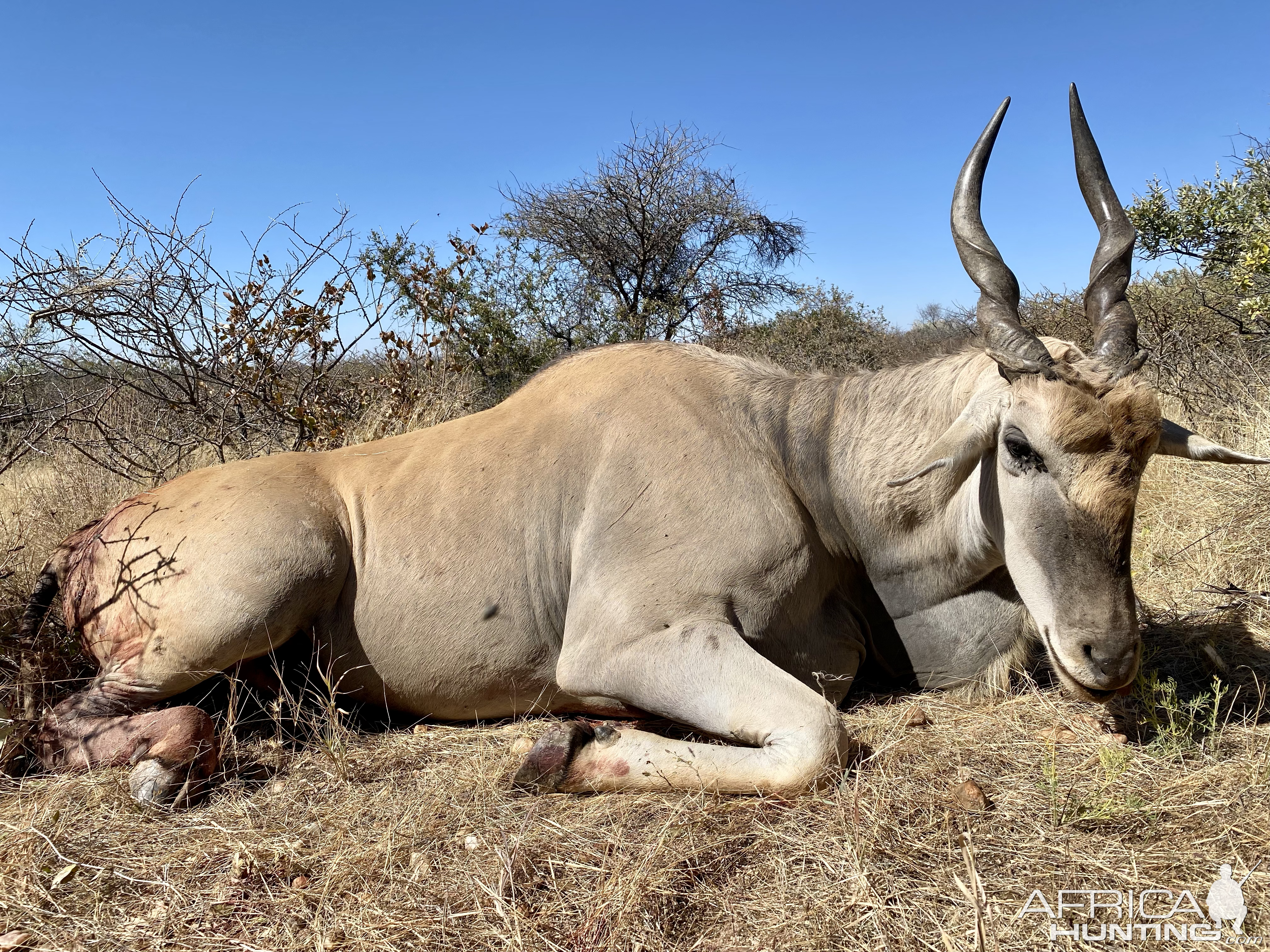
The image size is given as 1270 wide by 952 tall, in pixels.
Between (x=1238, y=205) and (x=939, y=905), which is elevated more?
(x=1238, y=205)

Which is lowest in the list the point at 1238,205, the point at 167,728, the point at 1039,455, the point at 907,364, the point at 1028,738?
the point at 1028,738

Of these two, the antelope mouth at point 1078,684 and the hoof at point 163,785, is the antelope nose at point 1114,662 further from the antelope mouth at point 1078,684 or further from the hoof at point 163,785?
the hoof at point 163,785

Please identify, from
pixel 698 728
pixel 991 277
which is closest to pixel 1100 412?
pixel 991 277

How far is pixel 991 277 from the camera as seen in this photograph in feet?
10.1

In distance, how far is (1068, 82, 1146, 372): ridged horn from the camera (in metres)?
2.88

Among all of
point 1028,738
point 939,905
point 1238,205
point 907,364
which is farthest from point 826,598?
point 1238,205

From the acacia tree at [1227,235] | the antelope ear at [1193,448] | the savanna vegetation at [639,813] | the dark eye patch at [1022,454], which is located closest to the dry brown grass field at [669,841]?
the savanna vegetation at [639,813]

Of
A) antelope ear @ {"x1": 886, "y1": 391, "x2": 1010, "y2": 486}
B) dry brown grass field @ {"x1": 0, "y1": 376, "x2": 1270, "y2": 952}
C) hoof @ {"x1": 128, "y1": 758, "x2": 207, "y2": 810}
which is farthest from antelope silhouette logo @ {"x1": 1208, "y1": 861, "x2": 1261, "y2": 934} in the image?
hoof @ {"x1": 128, "y1": 758, "x2": 207, "y2": 810}

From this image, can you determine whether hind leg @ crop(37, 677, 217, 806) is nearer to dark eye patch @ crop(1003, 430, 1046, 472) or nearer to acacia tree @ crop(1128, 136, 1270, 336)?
dark eye patch @ crop(1003, 430, 1046, 472)

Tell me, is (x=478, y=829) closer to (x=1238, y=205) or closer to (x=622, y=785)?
(x=622, y=785)

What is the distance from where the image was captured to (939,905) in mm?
1991

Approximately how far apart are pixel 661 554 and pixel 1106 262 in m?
1.93

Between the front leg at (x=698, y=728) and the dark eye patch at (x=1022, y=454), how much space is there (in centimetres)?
98

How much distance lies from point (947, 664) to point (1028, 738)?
0.47 metres
